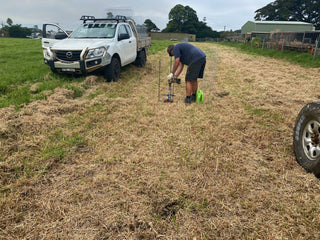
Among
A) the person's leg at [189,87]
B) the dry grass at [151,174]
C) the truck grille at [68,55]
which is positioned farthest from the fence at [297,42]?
the truck grille at [68,55]

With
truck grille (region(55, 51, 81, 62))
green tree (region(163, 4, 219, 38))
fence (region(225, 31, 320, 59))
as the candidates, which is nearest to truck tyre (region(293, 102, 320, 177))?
truck grille (region(55, 51, 81, 62))

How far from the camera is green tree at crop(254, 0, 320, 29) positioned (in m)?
53.5

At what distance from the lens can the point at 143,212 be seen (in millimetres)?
2172

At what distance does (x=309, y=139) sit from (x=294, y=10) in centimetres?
7200

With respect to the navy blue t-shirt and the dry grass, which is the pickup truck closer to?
the dry grass

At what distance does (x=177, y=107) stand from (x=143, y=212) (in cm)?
335

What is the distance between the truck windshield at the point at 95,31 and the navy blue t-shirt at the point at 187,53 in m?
3.16

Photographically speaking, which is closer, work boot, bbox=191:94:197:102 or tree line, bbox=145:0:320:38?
work boot, bbox=191:94:197:102

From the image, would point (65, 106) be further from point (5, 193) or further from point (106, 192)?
point (106, 192)

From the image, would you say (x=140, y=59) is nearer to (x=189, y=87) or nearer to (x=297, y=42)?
(x=189, y=87)

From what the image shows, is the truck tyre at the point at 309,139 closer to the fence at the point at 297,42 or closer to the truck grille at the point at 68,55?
the truck grille at the point at 68,55

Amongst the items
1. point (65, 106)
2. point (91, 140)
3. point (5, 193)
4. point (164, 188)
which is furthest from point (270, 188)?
point (65, 106)

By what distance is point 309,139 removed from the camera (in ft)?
9.30

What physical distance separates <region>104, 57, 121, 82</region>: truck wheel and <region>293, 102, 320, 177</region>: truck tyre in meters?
5.61
